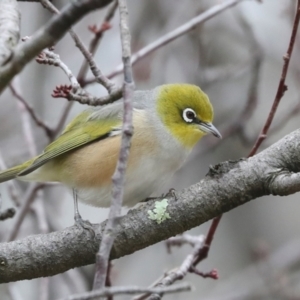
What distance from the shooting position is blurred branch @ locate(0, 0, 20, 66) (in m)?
2.26

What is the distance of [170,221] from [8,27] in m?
1.27

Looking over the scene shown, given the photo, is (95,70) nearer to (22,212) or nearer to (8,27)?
(8,27)

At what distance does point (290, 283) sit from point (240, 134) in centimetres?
207

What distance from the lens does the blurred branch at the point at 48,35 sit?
5.60 feet

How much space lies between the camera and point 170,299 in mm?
8523

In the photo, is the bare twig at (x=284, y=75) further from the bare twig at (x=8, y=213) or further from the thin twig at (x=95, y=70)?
the bare twig at (x=8, y=213)

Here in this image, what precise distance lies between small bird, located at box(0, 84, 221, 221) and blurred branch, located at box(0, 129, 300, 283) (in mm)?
934

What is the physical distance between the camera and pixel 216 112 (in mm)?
7488

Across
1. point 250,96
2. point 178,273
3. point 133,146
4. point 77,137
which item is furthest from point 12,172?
point 250,96

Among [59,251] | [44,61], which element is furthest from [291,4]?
[59,251]

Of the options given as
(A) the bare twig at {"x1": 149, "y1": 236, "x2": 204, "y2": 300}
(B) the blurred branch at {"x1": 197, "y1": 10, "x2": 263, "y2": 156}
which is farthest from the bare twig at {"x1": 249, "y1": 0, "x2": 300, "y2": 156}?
(B) the blurred branch at {"x1": 197, "y1": 10, "x2": 263, "y2": 156}

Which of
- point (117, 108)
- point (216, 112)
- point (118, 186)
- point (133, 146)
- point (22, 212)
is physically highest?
point (216, 112)

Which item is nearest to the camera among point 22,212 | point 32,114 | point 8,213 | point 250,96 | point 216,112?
point 8,213

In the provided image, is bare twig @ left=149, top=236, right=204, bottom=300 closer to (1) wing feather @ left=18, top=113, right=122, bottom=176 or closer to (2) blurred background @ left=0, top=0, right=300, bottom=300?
(1) wing feather @ left=18, top=113, right=122, bottom=176
